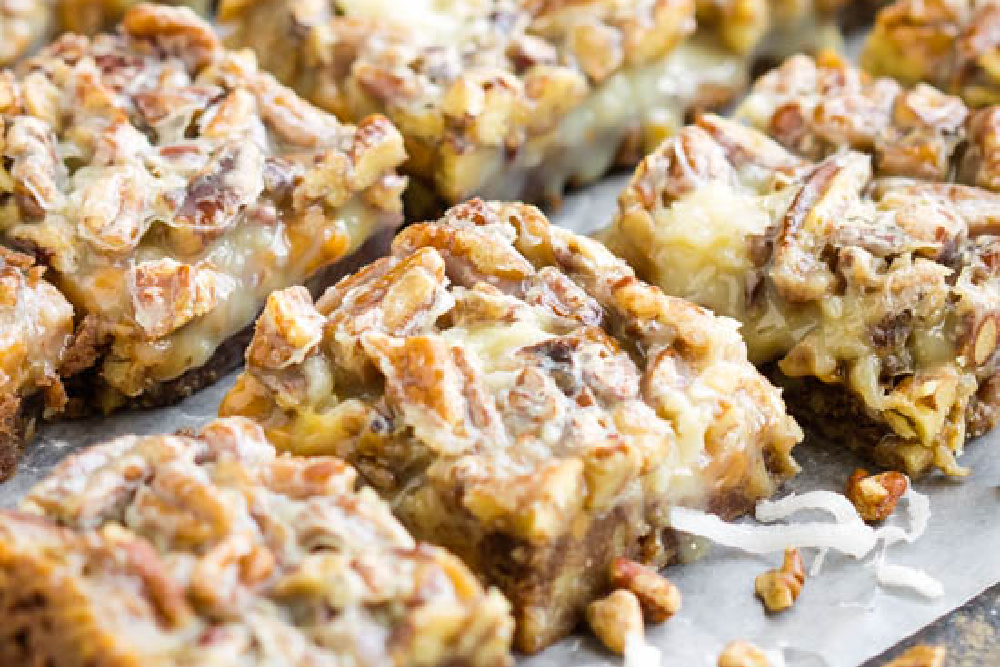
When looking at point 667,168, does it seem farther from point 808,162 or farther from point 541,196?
point 541,196

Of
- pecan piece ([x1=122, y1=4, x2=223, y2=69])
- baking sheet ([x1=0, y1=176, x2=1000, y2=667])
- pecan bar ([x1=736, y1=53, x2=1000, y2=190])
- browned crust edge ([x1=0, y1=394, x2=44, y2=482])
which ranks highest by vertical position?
pecan bar ([x1=736, y1=53, x2=1000, y2=190])

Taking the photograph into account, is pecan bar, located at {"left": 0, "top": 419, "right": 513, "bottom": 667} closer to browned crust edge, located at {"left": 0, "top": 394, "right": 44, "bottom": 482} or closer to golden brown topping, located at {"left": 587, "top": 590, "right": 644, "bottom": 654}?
golden brown topping, located at {"left": 587, "top": 590, "right": 644, "bottom": 654}

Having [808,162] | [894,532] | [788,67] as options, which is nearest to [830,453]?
[894,532]

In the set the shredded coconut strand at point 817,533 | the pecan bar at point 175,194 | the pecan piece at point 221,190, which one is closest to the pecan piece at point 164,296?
the pecan bar at point 175,194

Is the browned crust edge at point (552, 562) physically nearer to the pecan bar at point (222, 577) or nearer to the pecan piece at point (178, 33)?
the pecan bar at point (222, 577)

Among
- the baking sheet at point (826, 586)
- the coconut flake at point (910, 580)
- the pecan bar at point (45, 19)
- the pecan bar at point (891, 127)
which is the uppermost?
the pecan bar at point (891, 127)

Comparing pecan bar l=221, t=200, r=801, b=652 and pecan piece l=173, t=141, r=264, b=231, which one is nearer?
pecan bar l=221, t=200, r=801, b=652

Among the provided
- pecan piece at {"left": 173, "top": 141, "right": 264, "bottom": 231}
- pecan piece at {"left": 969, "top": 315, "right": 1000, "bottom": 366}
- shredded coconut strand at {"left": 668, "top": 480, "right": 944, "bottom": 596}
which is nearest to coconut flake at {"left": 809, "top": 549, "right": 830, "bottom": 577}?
shredded coconut strand at {"left": 668, "top": 480, "right": 944, "bottom": 596}
